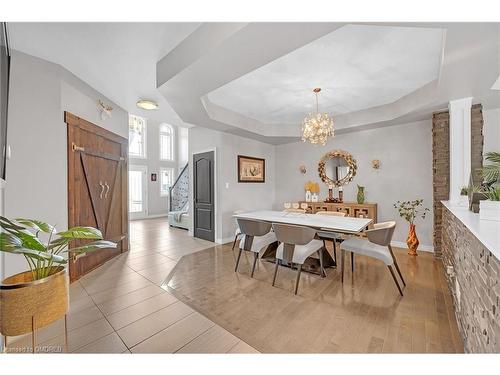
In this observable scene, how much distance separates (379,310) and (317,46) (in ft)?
8.77

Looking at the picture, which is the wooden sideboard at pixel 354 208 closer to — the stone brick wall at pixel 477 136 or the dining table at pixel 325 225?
the dining table at pixel 325 225

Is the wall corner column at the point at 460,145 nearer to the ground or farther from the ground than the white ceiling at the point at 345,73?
nearer to the ground

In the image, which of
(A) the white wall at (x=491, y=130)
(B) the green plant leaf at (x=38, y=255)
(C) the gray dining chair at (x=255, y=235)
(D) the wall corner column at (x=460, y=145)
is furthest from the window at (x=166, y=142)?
(A) the white wall at (x=491, y=130)

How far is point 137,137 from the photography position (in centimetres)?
786

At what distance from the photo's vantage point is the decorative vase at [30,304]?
967mm

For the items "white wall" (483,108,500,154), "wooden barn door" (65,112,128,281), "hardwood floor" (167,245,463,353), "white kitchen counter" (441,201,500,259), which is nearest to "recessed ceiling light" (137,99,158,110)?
"wooden barn door" (65,112,128,281)

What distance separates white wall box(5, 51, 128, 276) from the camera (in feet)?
6.66

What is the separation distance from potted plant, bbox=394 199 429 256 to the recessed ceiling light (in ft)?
15.7

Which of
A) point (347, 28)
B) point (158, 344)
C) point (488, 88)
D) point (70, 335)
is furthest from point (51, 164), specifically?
point (488, 88)

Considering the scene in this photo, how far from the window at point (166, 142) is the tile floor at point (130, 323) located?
641 centimetres

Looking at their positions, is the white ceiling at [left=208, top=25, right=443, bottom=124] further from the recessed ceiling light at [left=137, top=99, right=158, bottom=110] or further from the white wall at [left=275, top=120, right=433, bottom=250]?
the recessed ceiling light at [left=137, top=99, right=158, bottom=110]

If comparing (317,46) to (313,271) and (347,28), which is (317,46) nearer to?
(347,28)

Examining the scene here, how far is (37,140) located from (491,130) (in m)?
A: 5.58

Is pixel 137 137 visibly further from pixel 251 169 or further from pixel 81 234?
pixel 81 234
